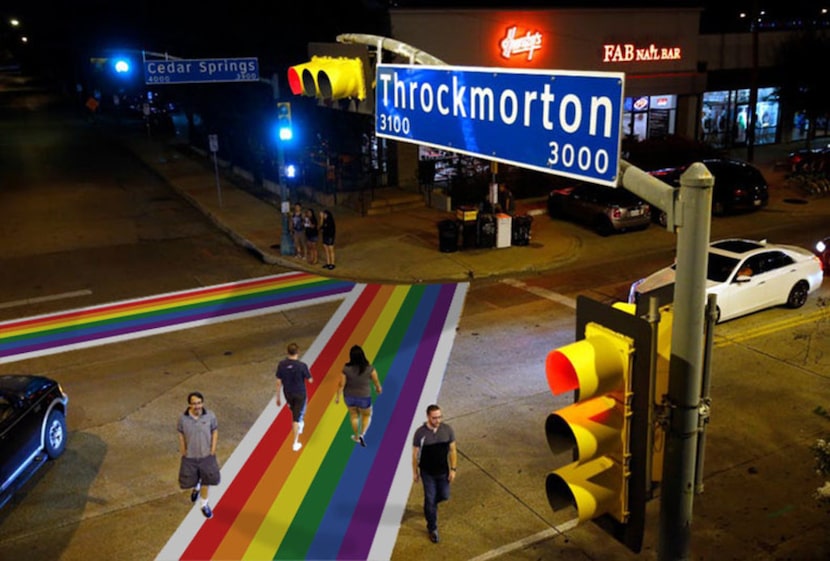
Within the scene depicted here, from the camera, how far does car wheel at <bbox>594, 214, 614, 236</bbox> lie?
22031 millimetres

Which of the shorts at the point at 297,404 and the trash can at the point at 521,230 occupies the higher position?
the trash can at the point at 521,230

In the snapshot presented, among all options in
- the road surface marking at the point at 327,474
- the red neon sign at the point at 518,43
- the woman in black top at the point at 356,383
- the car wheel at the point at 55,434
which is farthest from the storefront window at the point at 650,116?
the car wheel at the point at 55,434

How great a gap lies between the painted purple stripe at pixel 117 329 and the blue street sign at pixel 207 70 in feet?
15.8

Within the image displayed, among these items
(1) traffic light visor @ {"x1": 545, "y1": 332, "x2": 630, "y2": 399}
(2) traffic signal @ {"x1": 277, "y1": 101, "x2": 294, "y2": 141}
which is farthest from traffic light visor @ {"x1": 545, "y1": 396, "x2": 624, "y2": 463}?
(2) traffic signal @ {"x1": 277, "y1": 101, "x2": 294, "y2": 141}

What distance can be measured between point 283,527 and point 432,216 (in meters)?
16.5

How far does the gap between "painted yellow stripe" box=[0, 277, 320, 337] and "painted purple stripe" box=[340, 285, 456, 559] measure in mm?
4656

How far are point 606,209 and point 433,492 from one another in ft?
49.9

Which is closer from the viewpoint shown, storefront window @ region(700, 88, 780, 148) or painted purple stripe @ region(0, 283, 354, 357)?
painted purple stripe @ region(0, 283, 354, 357)

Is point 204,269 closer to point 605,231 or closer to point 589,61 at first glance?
point 605,231

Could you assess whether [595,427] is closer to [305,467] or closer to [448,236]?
[305,467]

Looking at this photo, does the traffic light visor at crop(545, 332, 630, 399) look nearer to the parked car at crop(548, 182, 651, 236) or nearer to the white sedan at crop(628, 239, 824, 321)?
the white sedan at crop(628, 239, 824, 321)

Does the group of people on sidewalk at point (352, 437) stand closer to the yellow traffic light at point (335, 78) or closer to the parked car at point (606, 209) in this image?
the yellow traffic light at point (335, 78)

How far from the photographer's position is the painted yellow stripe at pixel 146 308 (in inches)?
630

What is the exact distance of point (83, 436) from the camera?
11281 mm
